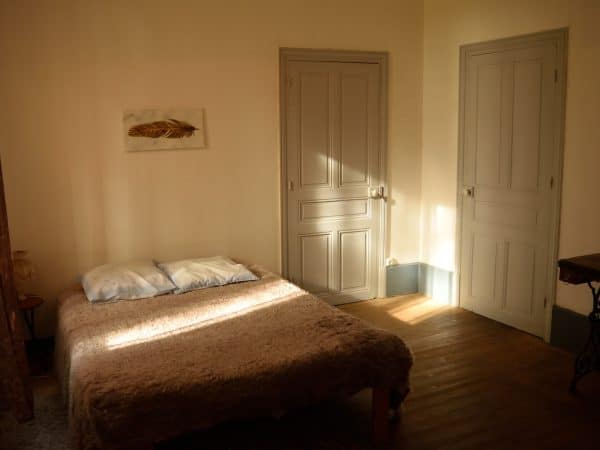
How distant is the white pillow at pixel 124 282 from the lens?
3641 mm

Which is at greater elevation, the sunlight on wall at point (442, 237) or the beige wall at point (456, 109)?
the beige wall at point (456, 109)

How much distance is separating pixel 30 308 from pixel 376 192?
2.76 m

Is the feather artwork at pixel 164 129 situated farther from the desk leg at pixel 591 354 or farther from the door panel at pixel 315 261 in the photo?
the desk leg at pixel 591 354

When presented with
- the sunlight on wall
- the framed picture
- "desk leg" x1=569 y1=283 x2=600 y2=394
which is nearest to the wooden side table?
the framed picture

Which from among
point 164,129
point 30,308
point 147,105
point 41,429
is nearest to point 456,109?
point 164,129

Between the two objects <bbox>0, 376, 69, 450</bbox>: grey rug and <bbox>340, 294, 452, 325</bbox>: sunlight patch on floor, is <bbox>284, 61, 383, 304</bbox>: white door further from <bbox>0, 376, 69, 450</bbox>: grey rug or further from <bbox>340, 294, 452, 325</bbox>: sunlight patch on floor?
<bbox>0, 376, 69, 450</bbox>: grey rug

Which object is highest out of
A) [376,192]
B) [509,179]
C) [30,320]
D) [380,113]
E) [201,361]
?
[380,113]

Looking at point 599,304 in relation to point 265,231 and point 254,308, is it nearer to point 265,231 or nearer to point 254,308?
point 254,308

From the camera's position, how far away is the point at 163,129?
4207 millimetres

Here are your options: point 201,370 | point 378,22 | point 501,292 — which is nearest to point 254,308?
point 201,370

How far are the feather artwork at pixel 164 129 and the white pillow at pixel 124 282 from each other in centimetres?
92

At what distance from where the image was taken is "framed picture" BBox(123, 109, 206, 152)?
13.5 ft

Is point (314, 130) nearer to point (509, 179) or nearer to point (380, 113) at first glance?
point (380, 113)

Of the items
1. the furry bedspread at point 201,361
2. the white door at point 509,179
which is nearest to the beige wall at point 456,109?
the white door at point 509,179
